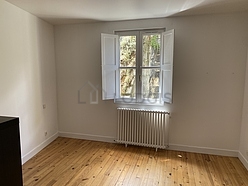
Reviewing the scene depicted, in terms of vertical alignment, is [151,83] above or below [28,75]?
below

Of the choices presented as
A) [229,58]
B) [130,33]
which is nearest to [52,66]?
[130,33]

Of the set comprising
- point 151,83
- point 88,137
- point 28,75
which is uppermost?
point 28,75

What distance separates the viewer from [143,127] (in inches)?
134

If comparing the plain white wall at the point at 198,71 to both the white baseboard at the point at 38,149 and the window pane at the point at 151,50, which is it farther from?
the white baseboard at the point at 38,149

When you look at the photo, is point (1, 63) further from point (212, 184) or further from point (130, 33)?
point (212, 184)

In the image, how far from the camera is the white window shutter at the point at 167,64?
119 inches

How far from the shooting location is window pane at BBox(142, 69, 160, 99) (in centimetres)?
342

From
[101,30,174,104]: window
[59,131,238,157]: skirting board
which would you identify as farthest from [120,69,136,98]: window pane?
[59,131,238,157]: skirting board

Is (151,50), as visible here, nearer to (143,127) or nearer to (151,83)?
(151,83)

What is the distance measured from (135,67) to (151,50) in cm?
44

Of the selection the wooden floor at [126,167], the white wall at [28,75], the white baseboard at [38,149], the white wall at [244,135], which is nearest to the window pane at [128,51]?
the white wall at [28,75]

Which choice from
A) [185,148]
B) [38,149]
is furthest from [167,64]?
[38,149]

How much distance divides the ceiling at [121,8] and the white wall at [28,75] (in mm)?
271

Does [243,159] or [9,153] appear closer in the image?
[9,153]
